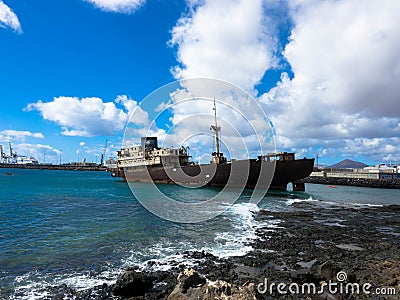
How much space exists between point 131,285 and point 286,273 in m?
4.40

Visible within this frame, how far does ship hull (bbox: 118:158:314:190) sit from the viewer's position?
117 ft

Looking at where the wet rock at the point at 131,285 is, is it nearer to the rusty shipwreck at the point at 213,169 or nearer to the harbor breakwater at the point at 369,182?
the rusty shipwreck at the point at 213,169

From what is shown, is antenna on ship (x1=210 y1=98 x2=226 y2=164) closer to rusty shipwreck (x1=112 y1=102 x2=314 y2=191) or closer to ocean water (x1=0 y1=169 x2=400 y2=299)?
rusty shipwreck (x1=112 y1=102 x2=314 y2=191)

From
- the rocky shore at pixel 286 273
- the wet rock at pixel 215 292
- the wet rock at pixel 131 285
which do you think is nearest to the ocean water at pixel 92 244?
the rocky shore at pixel 286 273

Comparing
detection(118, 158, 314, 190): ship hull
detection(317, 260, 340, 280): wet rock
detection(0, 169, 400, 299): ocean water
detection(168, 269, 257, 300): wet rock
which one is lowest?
detection(0, 169, 400, 299): ocean water

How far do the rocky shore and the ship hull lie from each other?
→ 22.4 metres

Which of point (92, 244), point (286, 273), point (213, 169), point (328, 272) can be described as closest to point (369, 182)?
point (213, 169)

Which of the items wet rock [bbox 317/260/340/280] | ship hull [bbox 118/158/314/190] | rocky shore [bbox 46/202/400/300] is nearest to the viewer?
rocky shore [bbox 46/202/400/300]

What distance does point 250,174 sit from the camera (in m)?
38.1

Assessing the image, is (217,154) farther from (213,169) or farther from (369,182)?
(369,182)

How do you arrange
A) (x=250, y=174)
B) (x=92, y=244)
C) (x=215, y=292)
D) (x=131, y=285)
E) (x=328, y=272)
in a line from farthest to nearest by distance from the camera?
(x=250, y=174) → (x=92, y=244) → (x=328, y=272) → (x=131, y=285) → (x=215, y=292)

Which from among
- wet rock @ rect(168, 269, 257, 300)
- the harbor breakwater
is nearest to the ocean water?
wet rock @ rect(168, 269, 257, 300)

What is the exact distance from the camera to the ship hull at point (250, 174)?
35.5 meters

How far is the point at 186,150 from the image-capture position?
54.3 metres
